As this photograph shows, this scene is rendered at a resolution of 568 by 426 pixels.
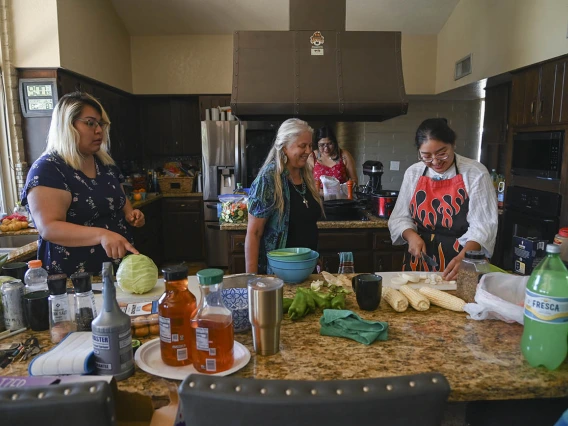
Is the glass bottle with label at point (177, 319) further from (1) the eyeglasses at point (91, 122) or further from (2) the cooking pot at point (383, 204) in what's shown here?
(2) the cooking pot at point (383, 204)

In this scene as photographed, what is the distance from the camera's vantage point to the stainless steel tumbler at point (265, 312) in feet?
3.52

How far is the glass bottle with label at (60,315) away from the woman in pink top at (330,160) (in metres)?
3.34

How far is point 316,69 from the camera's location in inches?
128

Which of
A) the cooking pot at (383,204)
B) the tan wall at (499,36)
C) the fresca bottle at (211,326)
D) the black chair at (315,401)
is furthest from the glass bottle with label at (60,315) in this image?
the tan wall at (499,36)

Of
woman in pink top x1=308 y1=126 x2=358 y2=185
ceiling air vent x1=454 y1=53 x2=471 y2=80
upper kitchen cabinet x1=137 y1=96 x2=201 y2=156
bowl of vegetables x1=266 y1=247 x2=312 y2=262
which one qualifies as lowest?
bowl of vegetables x1=266 y1=247 x2=312 y2=262

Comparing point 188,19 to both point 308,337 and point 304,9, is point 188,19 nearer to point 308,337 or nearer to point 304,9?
point 304,9

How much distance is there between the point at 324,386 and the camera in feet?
2.18

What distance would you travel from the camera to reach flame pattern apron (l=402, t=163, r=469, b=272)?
2201 mm

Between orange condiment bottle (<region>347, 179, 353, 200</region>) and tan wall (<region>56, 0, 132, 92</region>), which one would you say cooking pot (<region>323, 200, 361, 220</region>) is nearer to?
orange condiment bottle (<region>347, 179, 353, 200</region>)

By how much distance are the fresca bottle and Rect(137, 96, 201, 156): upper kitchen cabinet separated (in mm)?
5043

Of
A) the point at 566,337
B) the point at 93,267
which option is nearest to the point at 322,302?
the point at 566,337

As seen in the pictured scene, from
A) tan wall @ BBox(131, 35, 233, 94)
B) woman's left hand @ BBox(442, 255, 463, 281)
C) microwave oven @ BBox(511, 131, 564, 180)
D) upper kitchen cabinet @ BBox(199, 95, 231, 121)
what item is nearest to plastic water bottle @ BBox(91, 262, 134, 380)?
woman's left hand @ BBox(442, 255, 463, 281)

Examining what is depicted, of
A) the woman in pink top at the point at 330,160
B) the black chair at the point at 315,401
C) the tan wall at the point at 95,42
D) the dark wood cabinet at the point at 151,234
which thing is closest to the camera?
the black chair at the point at 315,401

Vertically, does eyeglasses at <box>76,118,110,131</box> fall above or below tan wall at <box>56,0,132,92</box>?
below
